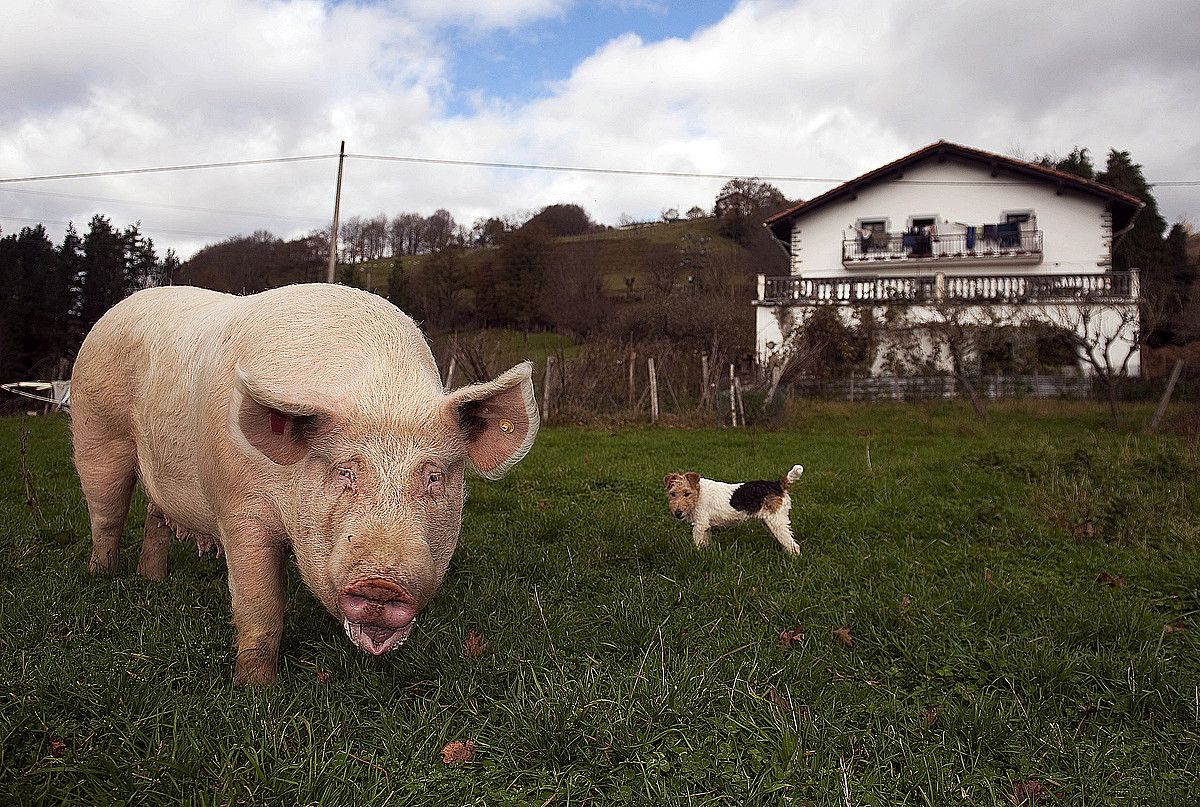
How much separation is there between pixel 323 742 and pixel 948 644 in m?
3.05

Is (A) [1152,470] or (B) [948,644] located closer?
(B) [948,644]

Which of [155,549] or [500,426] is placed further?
[155,549]

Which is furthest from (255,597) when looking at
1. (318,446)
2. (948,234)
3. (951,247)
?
(948,234)

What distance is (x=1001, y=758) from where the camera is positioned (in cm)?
299

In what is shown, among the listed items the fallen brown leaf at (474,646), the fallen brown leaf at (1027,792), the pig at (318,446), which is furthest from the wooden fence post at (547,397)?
the fallen brown leaf at (1027,792)

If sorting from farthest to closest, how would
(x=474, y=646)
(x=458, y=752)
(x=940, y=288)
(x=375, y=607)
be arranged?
(x=940, y=288) → (x=474, y=646) → (x=458, y=752) → (x=375, y=607)

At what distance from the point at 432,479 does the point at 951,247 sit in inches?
1217

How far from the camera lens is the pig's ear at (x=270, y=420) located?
2.83m

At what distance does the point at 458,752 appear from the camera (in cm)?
277

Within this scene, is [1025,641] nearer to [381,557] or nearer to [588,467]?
[381,557]

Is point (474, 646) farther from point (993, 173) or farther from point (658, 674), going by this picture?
point (993, 173)

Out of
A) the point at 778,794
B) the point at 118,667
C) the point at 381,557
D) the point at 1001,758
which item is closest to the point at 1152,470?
the point at 1001,758

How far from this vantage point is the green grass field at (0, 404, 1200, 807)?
260 centimetres

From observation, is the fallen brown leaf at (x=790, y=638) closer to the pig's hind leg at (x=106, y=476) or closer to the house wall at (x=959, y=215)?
the pig's hind leg at (x=106, y=476)
